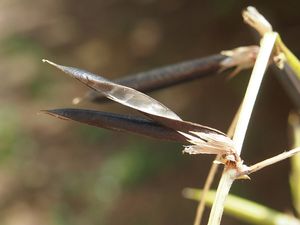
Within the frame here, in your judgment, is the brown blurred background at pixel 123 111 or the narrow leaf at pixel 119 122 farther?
the brown blurred background at pixel 123 111

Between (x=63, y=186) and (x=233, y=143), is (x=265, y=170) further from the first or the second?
(x=233, y=143)

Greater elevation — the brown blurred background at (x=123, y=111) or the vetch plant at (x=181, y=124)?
the brown blurred background at (x=123, y=111)

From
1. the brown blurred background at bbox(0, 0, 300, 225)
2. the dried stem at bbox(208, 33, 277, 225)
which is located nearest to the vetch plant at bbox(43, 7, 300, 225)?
the dried stem at bbox(208, 33, 277, 225)

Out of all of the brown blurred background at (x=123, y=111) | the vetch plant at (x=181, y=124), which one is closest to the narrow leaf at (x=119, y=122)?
the vetch plant at (x=181, y=124)

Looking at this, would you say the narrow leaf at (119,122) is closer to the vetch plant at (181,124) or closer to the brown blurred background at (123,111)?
the vetch plant at (181,124)

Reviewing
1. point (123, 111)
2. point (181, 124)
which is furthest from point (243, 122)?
point (123, 111)

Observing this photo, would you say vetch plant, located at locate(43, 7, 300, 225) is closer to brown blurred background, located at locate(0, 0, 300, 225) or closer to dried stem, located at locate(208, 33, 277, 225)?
dried stem, located at locate(208, 33, 277, 225)

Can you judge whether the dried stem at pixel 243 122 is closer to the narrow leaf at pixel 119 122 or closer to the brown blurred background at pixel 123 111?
the narrow leaf at pixel 119 122

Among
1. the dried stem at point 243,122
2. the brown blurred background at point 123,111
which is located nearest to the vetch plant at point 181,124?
the dried stem at point 243,122
